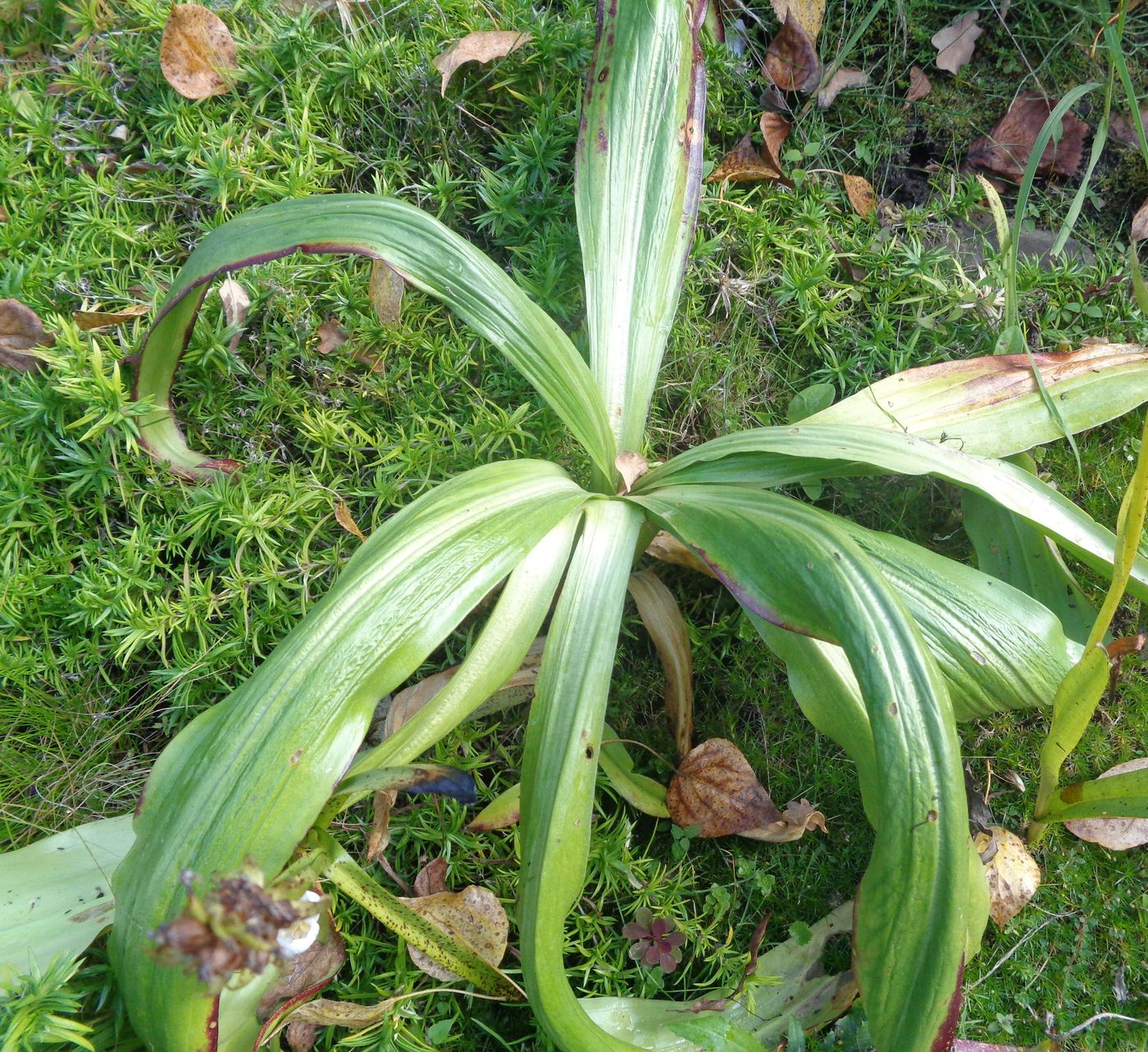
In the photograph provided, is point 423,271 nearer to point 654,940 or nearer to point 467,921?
point 467,921

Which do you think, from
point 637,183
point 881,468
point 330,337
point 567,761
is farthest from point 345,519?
point 881,468

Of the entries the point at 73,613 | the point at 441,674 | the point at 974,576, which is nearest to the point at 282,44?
the point at 73,613

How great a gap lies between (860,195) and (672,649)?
1206mm

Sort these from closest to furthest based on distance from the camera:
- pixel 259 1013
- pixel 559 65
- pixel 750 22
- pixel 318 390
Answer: pixel 259 1013, pixel 318 390, pixel 559 65, pixel 750 22

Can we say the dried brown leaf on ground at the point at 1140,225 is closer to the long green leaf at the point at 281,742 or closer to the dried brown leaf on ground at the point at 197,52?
the long green leaf at the point at 281,742

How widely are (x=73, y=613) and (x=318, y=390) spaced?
2.10 ft

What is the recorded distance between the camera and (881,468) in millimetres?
1334

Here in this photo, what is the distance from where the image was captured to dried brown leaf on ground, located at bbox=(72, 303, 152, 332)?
5.82ft

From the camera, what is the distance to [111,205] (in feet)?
6.33

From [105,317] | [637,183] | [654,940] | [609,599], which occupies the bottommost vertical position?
[654,940]

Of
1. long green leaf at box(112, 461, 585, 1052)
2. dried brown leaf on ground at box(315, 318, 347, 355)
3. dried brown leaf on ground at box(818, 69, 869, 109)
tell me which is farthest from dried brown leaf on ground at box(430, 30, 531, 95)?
long green leaf at box(112, 461, 585, 1052)

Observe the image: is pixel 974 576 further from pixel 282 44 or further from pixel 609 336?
pixel 282 44

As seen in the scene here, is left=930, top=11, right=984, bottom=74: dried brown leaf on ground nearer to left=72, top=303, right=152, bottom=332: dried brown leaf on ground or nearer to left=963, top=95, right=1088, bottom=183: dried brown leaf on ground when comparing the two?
left=963, top=95, right=1088, bottom=183: dried brown leaf on ground

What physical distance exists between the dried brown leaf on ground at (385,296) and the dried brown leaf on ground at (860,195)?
107 centimetres
